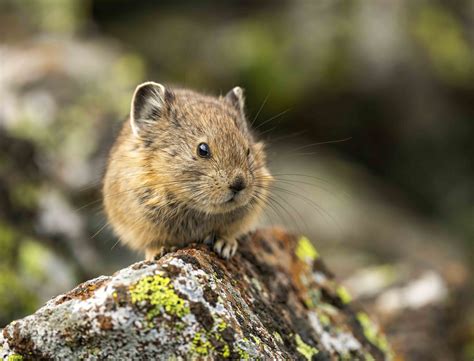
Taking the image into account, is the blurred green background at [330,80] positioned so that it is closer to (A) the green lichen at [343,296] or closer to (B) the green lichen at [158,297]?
(A) the green lichen at [343,296]

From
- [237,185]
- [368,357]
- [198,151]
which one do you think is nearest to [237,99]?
[198,151]

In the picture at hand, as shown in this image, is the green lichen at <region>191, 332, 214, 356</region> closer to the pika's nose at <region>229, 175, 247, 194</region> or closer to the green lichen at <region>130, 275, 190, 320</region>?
the green lichen at <region>130, 275, 190, 320</region>

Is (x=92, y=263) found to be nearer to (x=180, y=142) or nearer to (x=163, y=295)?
(x=180, y=142)

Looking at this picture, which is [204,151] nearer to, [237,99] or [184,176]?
[184,176]

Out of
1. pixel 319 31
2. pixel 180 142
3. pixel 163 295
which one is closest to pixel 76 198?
pixel 180 142

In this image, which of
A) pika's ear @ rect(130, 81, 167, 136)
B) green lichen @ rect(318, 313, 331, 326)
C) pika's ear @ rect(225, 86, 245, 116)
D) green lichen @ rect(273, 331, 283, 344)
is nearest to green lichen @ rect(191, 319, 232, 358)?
green lichen @ rect(273, 331, 283, 344)

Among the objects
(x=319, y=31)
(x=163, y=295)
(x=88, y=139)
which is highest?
(x=319, y=31)
